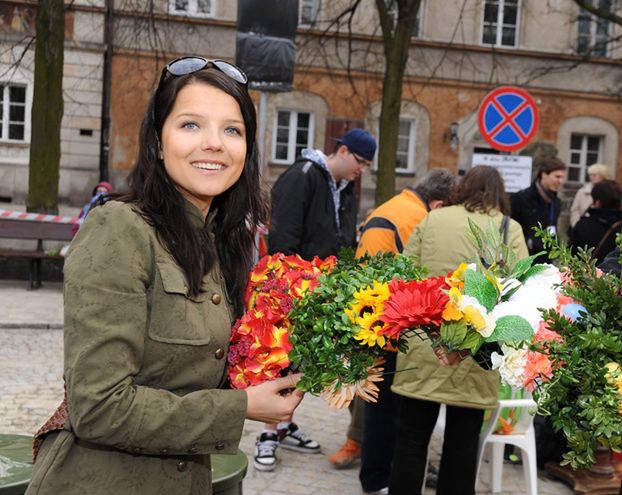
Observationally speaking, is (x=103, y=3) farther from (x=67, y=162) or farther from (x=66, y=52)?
(x=67, y=162)

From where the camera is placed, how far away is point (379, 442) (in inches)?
231

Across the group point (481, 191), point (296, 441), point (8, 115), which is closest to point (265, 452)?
point (296, 441)

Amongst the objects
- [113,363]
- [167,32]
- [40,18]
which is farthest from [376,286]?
[167,32]

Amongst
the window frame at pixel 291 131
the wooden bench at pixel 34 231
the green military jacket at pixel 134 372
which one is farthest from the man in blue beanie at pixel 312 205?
the window frame at pixel 291 131

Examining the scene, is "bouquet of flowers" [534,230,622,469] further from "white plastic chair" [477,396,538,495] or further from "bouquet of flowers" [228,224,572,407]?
"white plastic chair" [477,396,538,495]

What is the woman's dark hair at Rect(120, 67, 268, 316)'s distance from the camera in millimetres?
2377

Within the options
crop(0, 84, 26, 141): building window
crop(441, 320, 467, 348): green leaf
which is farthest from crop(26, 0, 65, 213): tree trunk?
crop(441, 320, 467, 348): green leaf

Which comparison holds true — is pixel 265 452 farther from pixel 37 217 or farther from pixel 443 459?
pixel 37 217

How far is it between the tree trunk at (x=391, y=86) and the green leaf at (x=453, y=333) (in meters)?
15.7

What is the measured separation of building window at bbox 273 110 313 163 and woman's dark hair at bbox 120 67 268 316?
25818 mm

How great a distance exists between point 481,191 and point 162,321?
3.66 meters

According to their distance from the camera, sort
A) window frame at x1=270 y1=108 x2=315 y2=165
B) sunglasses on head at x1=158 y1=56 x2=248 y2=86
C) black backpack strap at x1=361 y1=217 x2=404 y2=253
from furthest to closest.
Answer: window frame at x1=270 y1=108 x2=315 y2=165 < black backpack strap at x1=361 y1=217 x2=404 y2=253 < sunglasses on head at x1=158 y1=56 x2=248 y2=86

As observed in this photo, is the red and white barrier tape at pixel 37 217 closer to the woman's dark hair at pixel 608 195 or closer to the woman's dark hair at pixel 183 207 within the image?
the woman's dark hair at pixel 608 195

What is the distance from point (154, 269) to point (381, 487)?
395cm
